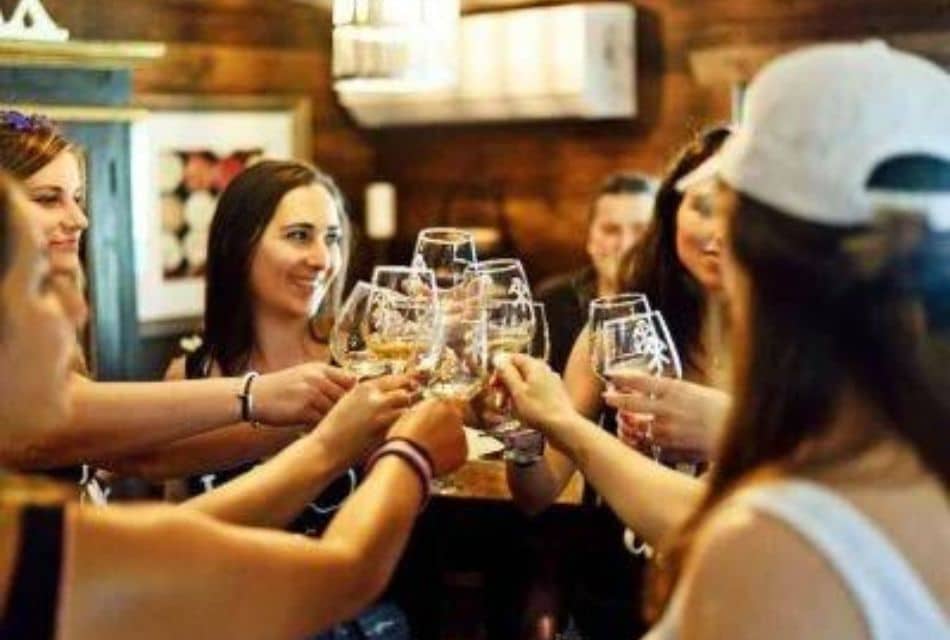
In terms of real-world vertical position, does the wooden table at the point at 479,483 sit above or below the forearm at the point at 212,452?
below

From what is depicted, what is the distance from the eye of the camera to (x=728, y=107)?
5.30m

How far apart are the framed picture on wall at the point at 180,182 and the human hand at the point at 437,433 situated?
3770 millimetres

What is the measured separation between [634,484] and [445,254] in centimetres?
68

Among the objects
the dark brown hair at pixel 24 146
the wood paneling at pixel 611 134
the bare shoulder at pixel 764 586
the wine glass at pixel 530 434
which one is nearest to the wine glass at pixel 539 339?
the wine glass at pixel 530 434

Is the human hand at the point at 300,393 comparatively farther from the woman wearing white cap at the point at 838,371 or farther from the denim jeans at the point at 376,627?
the woman wearing white cap at the point at 838,371

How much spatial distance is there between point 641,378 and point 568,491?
585mm

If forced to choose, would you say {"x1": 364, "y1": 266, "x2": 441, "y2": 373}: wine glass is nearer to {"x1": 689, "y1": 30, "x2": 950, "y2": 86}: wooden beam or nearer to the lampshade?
the lampshade

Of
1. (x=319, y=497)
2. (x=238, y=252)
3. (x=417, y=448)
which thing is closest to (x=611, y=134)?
(x=238, y=252)

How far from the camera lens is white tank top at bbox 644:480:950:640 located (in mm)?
1056

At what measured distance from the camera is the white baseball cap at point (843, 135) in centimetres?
110

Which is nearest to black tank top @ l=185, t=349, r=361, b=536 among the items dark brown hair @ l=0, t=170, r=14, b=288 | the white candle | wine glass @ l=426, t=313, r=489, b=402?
wine glass @ l=426, t=313, r=489, b=402

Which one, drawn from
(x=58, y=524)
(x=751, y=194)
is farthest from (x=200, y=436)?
(x=751, y=194)

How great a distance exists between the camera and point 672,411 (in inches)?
71.9

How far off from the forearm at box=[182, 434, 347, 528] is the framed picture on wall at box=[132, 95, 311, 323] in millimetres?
3648
